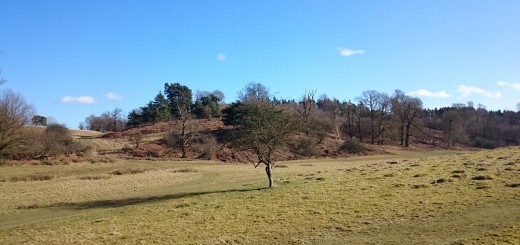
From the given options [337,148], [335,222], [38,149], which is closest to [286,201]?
[335,222]

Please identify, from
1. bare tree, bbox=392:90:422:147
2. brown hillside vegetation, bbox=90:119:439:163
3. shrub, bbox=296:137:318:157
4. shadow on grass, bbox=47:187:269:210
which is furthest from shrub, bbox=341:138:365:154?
shadow on grass, bbox=47:187:269:210

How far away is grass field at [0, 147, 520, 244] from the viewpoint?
17.4 m

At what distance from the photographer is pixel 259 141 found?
34.9 m

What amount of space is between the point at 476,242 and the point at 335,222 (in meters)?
7.04

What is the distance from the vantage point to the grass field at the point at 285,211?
17.4 m

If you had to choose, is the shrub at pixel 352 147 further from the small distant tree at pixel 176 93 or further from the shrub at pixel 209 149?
the small distant tree at pixel 176 93

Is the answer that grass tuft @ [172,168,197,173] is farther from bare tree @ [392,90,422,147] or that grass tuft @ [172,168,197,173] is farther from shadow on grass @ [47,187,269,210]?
bare tree @ [392,90,422,147]

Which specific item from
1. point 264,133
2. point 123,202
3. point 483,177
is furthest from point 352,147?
point 123,202

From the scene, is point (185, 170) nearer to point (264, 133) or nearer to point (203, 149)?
point (264, 133)

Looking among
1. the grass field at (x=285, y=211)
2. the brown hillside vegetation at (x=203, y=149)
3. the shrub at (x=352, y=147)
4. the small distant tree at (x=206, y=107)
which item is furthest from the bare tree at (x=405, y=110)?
the grass field at (x=285, y=211)

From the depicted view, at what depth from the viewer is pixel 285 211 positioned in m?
23.3

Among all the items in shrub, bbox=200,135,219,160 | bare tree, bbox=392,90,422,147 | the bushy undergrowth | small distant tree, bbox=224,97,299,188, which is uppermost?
bare tree, bbox=392,90,422,147

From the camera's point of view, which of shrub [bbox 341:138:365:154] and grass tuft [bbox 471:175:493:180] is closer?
grass tuft [bbox 471:175:493:180]

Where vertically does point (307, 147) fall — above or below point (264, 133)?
below
